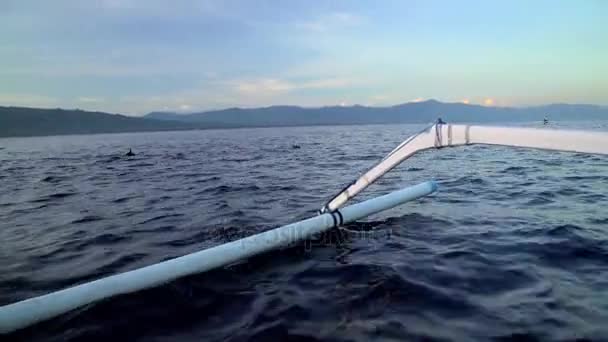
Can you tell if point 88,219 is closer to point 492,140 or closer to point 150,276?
point 150,276

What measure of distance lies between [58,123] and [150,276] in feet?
655

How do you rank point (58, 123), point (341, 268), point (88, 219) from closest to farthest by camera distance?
point (341, 268), point (88, 219), point (58, 123)

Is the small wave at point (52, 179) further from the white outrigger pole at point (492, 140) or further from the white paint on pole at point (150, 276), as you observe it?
the white outrigger pole at point (492, 140)

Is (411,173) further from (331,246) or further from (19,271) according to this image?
(19,271)

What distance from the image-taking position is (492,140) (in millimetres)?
4051

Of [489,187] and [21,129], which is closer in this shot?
[489,187]

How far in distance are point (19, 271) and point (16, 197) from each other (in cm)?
962

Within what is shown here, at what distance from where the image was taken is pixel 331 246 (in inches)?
249

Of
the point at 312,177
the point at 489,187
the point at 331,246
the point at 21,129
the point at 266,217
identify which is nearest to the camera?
the point at 331,246

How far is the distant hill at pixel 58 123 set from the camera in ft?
482

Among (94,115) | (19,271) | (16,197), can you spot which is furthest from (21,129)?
(19,271)

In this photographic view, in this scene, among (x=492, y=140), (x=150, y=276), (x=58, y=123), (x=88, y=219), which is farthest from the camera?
(x=58, y=123)

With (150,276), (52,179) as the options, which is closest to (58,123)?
(52,179)

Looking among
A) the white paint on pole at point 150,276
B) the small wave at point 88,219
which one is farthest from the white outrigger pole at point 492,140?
the small wave at point 88,219
